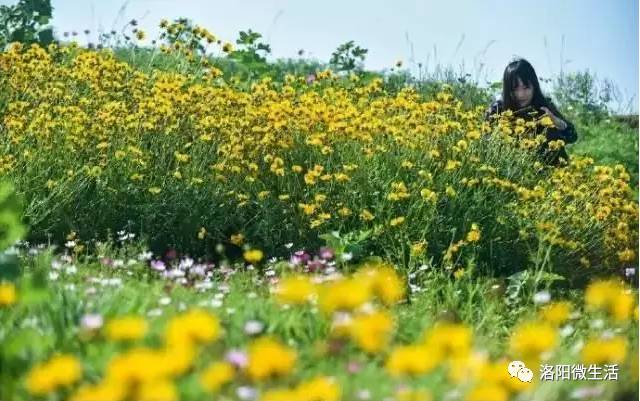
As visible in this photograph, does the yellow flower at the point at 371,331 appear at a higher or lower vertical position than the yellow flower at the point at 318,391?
higher

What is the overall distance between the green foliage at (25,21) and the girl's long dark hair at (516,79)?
3.70 m

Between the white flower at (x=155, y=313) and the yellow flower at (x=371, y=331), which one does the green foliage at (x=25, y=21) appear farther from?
the yellow flower at (x=371, y=331)

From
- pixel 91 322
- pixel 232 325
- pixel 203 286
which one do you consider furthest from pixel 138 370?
pixel 203 286

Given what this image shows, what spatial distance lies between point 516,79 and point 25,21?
3.84m

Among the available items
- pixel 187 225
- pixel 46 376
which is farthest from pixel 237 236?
pixel 46 376

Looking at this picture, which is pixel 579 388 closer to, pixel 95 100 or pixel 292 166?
pixel 292 166

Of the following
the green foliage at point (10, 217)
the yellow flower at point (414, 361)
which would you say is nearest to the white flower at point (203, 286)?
the green foliage at point (10, 217)

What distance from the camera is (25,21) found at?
283 inches

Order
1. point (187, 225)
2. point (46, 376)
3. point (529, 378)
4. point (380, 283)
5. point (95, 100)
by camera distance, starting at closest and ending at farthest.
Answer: point (46, 376), point (380, 283), point (529, 378), point (187, 225), point (95, 100)

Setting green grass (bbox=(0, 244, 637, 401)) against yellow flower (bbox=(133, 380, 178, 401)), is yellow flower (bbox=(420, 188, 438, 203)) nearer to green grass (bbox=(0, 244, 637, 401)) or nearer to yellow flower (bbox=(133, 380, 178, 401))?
green grass (bbox=(0, 244, 637, 401))

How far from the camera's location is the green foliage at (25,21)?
23.4 ft

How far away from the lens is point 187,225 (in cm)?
427

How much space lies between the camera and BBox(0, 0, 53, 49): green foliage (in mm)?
7133

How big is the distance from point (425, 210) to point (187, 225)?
3.48ft
